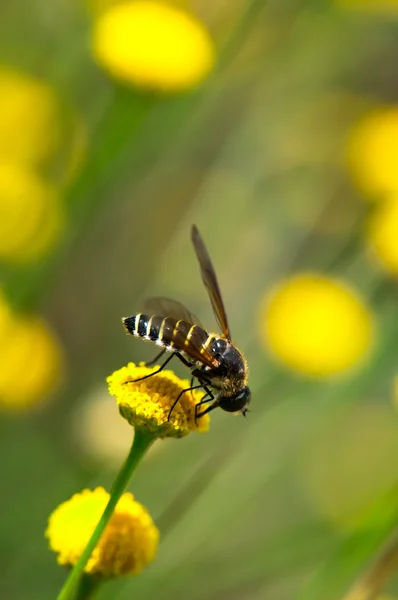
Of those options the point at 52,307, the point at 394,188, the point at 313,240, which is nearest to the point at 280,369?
the point at 394,188

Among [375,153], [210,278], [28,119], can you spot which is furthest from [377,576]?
[28,119]

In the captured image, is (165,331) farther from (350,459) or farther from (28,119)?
(350,459)

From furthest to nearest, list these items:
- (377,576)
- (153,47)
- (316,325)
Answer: (316,325) < (153,47) < (377,576)

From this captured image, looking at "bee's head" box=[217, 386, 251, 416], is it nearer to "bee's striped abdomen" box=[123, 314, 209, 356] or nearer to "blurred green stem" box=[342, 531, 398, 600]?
"bee's striped abdomen" box=[123, 314, 209, 356]

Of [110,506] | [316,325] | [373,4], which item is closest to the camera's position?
[110,506]

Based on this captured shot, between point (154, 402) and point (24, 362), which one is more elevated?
point (154, 402)

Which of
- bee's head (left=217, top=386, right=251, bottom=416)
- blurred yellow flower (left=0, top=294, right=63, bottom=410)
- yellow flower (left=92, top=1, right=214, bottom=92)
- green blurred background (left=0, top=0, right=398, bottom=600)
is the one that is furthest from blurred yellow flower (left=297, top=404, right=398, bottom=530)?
bee's head (left=217, top=386, right=251, bottom=416)

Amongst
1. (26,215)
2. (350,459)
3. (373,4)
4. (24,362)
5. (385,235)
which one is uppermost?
(373,4)
